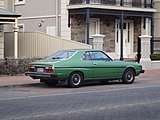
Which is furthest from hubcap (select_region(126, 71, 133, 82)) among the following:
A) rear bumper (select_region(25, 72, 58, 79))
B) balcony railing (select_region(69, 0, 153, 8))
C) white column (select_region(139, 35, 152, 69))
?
balcony railing (select_region(69, 0, 153, 8))

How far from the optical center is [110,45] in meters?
33.0

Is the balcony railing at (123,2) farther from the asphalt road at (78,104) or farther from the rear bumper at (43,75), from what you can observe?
the asphalt road at (78,104)

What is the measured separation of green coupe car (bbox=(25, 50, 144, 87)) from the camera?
1759cm

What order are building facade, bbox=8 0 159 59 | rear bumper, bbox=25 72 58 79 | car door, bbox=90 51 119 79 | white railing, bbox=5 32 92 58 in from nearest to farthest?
rear bumper, bbox=25 72 58 79
car door, bbox=90 51 119 79
white railing, bbox=5 32 92 58
building facade, bbox=8 0 159 59

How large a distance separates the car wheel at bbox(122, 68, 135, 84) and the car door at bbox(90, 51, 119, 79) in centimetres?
55

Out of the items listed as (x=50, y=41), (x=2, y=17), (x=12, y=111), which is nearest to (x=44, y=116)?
(x=12, y=111)

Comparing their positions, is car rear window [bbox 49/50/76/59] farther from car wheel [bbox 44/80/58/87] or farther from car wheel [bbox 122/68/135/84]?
car wheel [bbox 122/68/135/84]

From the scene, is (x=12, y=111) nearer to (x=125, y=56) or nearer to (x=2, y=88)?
(x=2, y=88)

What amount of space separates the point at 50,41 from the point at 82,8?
4.20 metres

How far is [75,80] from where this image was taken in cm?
1809

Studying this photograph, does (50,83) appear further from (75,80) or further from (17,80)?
(17,80)

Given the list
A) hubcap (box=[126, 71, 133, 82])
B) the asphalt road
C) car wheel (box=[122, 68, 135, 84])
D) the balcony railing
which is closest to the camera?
the asphalt road

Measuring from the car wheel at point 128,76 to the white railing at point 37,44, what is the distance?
6.50 m

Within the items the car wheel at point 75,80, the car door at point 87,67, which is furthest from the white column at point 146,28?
the car wheel at point 75,80
